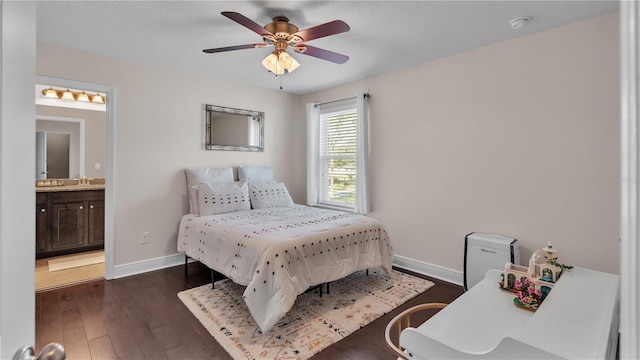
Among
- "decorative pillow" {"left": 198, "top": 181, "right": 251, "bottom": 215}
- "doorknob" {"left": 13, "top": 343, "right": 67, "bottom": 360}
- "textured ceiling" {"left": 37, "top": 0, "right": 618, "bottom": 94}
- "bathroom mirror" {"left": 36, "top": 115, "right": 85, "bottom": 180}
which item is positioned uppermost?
"textured ceiling" {"left": 37, "top": 0, "right": 618, "bottom": 94}

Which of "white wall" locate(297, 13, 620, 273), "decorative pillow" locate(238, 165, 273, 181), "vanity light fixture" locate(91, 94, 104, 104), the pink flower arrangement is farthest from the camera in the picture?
"vanity light fixture" locate(91, 94, 104, 104)

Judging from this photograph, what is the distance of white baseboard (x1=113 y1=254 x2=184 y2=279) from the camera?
334 cm

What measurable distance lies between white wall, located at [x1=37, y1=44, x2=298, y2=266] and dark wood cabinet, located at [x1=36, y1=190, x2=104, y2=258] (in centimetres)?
128

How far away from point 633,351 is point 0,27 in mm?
1145

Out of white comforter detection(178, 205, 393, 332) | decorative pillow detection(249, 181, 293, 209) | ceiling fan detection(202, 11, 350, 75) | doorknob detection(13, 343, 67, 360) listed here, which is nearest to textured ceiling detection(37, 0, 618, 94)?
ceiling fan detection(202, 11, 350, 75)

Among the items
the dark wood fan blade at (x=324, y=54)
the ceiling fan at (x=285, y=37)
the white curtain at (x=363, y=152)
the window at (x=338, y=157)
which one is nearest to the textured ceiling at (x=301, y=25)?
the ceiling fan at (x=285, y=37)

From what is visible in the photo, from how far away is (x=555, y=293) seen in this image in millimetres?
1409

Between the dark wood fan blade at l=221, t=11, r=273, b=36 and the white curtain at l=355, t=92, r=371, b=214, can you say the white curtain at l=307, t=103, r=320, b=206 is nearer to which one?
the white curtain at l=355, t=92, r=371, b=214

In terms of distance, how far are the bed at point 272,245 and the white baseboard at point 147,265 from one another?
314mm

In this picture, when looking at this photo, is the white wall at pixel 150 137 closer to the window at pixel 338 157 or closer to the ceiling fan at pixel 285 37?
the window at pixel 338 157

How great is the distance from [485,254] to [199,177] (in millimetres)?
3212

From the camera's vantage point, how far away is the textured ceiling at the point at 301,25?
2209 millimetres

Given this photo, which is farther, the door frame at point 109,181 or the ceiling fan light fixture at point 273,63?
the door frame at point 109,181

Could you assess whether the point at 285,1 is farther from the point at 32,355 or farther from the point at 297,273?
the point at 32,355
